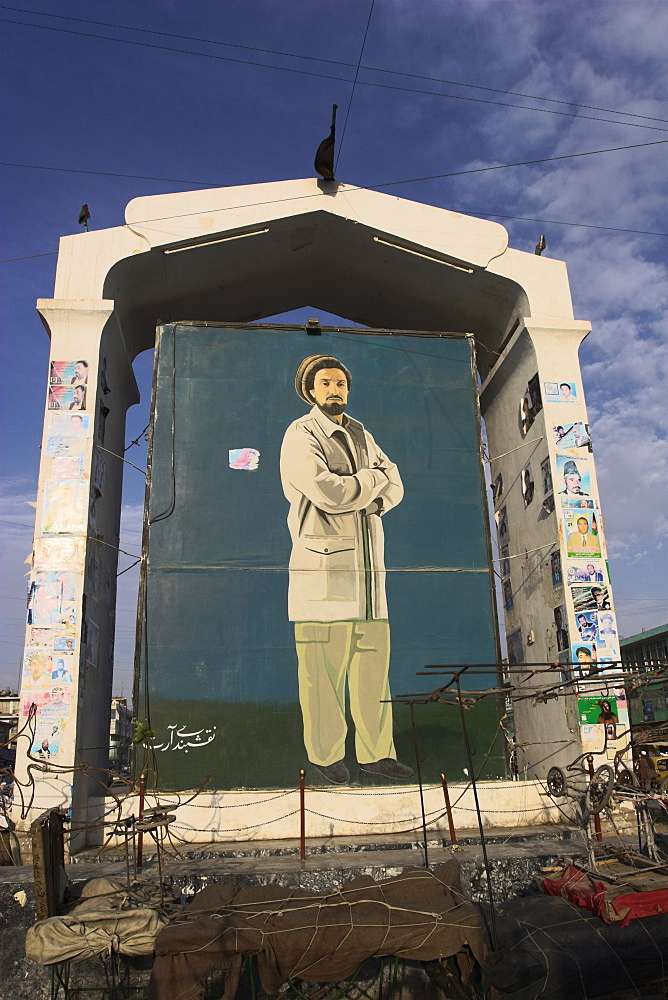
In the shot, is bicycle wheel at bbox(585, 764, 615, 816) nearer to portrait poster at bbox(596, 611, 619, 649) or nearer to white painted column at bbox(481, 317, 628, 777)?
white painted column at bbox(481, 317, 628, 777)

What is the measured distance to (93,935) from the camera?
8.30m

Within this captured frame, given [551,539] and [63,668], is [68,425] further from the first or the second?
[551,539]

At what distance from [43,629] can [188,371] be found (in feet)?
23.0

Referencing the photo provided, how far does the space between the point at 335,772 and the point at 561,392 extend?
10.0 meters

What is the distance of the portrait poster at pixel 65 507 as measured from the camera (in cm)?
1541

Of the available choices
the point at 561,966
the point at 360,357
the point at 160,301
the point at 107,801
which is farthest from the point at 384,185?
the point at 561,966

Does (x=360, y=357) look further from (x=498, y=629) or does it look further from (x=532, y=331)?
(x=498, y=629)

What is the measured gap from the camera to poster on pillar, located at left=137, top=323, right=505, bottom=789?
15734mm

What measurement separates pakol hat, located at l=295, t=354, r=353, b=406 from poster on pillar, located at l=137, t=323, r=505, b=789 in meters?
0.05

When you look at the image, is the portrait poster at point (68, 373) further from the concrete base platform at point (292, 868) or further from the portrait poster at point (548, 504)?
the portrait poster at point (548, 504)

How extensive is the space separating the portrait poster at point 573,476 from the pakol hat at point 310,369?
17.9ft

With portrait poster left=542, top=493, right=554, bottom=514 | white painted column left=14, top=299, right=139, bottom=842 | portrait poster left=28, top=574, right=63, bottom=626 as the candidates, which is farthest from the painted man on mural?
portrait poster left=28, top=574, right=63, bottom=626
